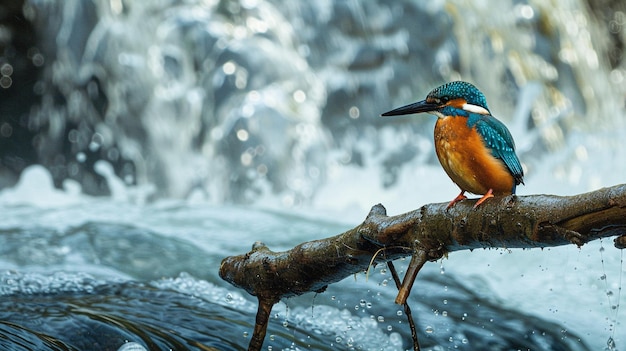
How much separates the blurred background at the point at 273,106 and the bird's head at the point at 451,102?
12.1ft

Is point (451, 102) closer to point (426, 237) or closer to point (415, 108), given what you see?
point (415, 108)

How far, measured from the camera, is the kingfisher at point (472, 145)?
2.24 metres

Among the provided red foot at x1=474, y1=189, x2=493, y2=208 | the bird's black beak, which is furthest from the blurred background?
red foot at x1=474, y1=189, x2=493, y2=208

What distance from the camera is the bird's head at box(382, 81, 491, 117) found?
7.68 feet

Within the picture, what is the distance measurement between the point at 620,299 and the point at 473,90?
3.59 metres

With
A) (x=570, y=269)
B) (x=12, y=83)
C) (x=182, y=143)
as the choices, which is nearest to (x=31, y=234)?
(x=182, y=143)

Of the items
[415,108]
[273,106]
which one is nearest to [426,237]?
[415,108]

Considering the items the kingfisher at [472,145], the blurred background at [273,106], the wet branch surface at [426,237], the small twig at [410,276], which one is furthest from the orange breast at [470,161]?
the blurred background at [273,106]

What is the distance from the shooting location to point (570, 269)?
18.5ft

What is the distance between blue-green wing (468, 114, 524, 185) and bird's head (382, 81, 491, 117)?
5 cm

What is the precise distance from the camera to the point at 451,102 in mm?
2354

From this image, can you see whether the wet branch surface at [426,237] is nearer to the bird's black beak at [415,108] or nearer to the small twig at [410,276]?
the small twig at [410,276]

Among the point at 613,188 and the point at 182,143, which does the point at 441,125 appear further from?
the point at 182,143

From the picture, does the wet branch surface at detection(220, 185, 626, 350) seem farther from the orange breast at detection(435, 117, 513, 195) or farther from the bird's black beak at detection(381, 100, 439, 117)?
the bird's black beak at detection(381, 100, 439, 117)
